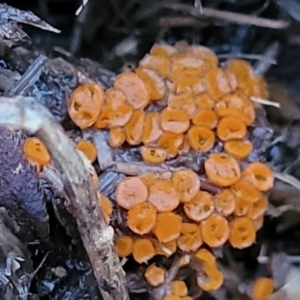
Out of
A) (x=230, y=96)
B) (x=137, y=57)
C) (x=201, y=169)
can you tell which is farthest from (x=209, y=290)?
(x=137, y=57)

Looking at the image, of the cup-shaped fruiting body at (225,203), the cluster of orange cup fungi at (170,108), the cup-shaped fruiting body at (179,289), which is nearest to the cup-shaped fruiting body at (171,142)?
the cluster of orange cup fungi at (170,108)

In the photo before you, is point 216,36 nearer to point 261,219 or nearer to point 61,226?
point 261,219

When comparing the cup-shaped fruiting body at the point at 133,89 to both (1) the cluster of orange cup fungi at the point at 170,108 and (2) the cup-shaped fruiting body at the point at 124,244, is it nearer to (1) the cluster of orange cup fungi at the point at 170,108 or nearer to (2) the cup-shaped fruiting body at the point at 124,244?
(1) the cluster of orange cup fungi at the point at 170,108

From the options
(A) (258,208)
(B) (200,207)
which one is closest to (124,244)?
(B) (200,207)

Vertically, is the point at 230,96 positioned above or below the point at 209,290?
above

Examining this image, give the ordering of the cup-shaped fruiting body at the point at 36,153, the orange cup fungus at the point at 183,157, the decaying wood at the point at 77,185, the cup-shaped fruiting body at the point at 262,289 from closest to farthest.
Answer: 1. the decaying wood at the point at 77,185
2. the cup-shaped fruiting body at the point at 36,153
3. the orange cup fungus at the point at 183,157
4. the cup-shaped fruiting body at the point at 262,289

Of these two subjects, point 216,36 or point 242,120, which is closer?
point 242,120

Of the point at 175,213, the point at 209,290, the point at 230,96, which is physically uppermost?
the point at 230,96
